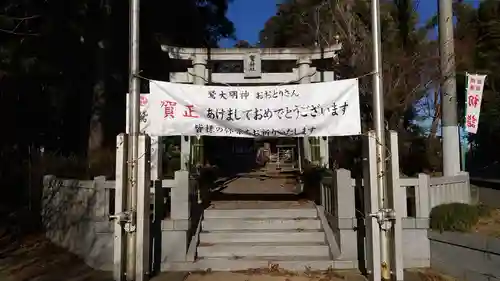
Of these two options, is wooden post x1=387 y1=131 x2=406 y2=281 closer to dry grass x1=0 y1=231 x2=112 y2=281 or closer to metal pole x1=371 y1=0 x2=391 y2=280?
metal pole x1=371 y1=0 x2=391 y2=280

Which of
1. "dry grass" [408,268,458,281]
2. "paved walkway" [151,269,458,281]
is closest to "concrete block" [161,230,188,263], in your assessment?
"paved walkway" [151,269,458,281]

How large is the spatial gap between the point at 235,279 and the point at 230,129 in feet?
7.32

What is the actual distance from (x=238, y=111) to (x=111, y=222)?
2883mm

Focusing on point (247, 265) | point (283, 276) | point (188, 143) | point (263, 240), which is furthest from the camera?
point (188, 143)

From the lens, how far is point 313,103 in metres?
6.34

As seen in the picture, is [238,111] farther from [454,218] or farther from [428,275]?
[428,275]

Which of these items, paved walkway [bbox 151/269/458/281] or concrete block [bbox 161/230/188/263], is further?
concrete block [bbox 161/230/188/263]

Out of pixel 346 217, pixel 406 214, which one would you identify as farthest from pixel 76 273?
pixel 406 214

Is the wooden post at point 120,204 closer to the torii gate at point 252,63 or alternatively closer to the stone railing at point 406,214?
the stone railing at point 406,214

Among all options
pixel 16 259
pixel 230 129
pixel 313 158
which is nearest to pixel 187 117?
pixel 230 129

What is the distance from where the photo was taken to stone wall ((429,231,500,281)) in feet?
19.5

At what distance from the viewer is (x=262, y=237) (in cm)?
779

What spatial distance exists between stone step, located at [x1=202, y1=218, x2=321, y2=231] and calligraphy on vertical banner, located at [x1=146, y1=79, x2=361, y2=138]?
7.43 feet

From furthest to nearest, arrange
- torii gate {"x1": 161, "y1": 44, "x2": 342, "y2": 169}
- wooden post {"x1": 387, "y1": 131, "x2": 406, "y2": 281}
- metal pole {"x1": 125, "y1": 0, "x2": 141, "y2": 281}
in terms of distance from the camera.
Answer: torii gate {"x1": 161, "y1": 44, "x2": 342, "y2": 169}
metal pole {"x1": 125, "y1": 0, "x2": 141, "y2": 281}
wooden post {"x1": 387, "y1": 131, "x2": 406, "y2": 281}
